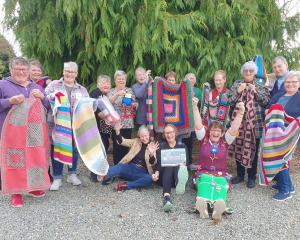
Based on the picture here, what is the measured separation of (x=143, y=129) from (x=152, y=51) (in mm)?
1550

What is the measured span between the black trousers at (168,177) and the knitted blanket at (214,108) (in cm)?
96

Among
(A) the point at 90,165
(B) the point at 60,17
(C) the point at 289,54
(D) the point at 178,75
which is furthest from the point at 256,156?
(B) the point at 60,17

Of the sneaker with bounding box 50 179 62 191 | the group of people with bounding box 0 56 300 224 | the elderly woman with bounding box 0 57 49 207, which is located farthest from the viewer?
the sneaker with bounding box 50 179 62 191

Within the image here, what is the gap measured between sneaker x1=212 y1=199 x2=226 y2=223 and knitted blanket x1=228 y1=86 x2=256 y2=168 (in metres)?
1.14

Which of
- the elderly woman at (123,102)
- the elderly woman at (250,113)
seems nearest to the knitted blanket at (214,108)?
the elderly woman at (250,113)

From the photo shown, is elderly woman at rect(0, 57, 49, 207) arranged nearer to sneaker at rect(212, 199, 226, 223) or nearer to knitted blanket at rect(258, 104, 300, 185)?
sneaker at rect(212, 199, 226, 223)

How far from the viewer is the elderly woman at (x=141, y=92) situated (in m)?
5.04

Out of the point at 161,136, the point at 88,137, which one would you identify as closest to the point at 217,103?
the point at 161,136

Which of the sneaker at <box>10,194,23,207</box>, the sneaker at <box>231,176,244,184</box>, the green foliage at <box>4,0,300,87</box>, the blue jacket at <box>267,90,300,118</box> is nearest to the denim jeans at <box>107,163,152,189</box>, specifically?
the sneaker at <box>10,194,23,207</box>

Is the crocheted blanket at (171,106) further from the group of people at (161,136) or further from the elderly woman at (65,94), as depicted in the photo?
the elderly woman at (65,94)

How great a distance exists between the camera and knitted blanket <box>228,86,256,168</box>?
15.5 ft

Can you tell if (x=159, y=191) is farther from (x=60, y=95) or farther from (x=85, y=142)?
(x=60, y=95)

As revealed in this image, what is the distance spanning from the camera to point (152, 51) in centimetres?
571

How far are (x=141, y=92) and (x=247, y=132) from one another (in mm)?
1622
